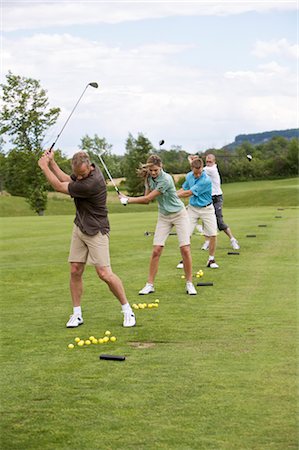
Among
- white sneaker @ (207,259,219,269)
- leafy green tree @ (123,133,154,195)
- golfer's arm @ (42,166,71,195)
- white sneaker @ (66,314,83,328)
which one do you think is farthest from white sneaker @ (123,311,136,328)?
leafy green tree @ (123,133,154,195)

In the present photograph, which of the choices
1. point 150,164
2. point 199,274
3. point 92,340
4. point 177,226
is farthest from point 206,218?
point 92,340

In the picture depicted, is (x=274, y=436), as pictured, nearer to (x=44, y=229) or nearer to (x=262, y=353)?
(x=262, y=353)

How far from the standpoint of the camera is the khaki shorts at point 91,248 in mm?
10367

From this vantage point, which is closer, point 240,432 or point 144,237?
point 240,432

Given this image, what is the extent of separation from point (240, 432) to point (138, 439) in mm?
790

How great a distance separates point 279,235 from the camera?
2441 cm

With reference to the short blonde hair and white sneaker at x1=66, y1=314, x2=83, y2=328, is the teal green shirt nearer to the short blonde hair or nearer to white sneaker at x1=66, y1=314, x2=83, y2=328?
the short blonde hair

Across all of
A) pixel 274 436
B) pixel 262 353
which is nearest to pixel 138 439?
pixel 274 436

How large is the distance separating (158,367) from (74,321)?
261 centimetres

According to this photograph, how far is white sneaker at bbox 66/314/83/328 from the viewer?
10445 mm

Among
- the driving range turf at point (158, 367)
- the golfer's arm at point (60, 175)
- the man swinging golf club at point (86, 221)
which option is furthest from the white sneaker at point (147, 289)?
the golfer's arm at point (60, 175)

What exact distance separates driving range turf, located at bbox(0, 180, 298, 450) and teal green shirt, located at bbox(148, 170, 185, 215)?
1419mm

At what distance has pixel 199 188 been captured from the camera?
52.1 ft

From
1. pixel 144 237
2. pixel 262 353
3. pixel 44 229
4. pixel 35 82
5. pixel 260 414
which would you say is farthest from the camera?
pixel 35 82
